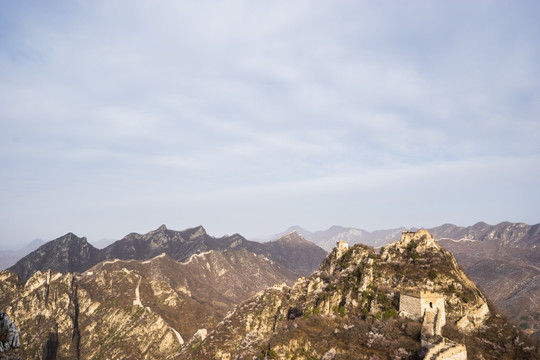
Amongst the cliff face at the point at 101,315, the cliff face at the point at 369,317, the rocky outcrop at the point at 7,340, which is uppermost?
the rocky outcrop at the point at 7,340

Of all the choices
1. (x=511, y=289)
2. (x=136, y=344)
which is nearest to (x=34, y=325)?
(x=136, y=344)

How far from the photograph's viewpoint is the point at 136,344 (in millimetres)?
89562

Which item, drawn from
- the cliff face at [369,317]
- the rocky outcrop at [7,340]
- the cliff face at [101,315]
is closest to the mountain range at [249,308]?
the cliff face at [369,317]

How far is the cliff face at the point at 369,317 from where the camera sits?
36.9 m

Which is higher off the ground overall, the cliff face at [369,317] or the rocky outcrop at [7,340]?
the rocky outcrop at [7,340]

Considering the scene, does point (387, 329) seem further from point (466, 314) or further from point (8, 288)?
point (8, 288)

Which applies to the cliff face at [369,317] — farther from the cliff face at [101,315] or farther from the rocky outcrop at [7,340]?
the rocky outcrop at [7,340]

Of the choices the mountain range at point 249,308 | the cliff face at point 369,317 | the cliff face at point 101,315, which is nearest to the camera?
the cliff face at point 369,317

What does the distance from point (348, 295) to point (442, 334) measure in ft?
53.4

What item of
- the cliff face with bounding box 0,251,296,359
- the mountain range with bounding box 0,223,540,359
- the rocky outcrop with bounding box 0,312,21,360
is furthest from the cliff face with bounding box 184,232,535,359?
the rocky outcrop with bounding box 0,312,21,360

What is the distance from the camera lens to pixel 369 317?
44.1m

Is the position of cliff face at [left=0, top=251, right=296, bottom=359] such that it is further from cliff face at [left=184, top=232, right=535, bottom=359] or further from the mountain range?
cliff face at [left=184, top=232, right=535, bottom=359]

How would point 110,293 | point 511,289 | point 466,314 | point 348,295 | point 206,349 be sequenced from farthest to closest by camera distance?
point 511,289 < point 110,293 < point 206,349 < point 348,295 < point 466,314

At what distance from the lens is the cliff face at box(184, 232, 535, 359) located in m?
36.9
